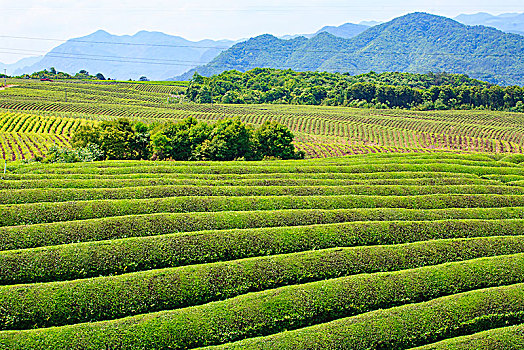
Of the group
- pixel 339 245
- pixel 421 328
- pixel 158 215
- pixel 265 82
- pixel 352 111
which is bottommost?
pixel 421 328

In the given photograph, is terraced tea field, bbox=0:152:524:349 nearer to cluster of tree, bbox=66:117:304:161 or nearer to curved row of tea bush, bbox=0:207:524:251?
curved row of tea bush, bbox=0:207:524:251

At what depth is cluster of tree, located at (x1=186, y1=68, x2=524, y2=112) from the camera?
153m

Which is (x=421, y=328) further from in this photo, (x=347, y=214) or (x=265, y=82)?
(x=265, y=82)

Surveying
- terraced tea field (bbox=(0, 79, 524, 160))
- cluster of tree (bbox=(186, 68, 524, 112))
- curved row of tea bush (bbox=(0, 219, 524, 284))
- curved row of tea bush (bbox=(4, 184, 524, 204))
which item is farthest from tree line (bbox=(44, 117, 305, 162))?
cluster of tree (bbox=(186, 68, 524, 112))

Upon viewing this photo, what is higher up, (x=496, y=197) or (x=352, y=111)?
(x=352, y=111)

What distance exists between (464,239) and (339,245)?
8.43m

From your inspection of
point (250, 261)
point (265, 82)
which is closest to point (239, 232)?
point (250, 261)

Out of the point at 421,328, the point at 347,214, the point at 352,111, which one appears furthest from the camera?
the point at 352,111

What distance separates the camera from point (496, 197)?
1443 inches

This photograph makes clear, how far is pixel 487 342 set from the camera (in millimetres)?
18984

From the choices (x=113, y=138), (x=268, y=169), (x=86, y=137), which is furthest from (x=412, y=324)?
(x=86, y=137)

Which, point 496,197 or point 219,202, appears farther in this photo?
point 496,197

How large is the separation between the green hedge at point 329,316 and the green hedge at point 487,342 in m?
0.85

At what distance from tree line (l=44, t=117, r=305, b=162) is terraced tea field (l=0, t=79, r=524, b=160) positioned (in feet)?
40.9
